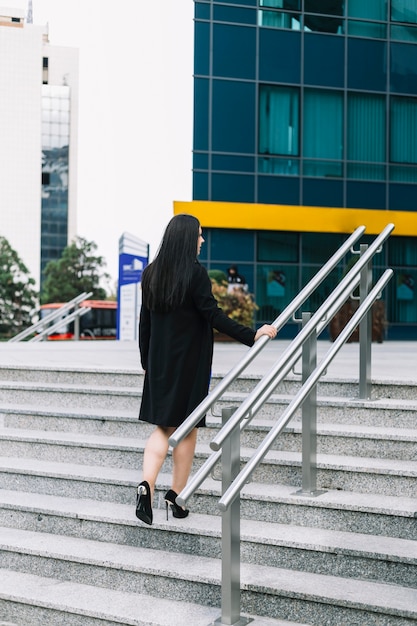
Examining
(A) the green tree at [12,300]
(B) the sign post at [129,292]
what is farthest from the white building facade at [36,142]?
(B) the sign post at [129,292]

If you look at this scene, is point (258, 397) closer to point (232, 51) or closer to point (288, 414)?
point (288, 414)

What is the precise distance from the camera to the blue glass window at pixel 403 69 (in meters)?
23.1

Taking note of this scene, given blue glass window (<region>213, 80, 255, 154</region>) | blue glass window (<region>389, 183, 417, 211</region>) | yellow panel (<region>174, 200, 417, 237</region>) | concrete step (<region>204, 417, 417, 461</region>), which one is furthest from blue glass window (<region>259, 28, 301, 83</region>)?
concrete step (<region>204, 417, 417, 461</region>)

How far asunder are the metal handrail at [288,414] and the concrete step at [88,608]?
0.70 m

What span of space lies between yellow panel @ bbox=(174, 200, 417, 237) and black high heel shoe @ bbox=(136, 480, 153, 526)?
17.0 metres

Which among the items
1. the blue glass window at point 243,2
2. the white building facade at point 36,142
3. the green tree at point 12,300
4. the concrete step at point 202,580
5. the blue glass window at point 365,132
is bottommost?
the green tree at point 12,300

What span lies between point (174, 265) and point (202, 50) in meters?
18.6

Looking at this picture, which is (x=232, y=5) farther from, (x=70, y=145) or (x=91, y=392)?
(x=70, y=145)

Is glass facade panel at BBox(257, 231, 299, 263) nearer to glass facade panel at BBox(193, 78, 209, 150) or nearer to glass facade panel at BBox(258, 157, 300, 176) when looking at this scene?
glass facade panel at BBox(258, 157, 300, 176)

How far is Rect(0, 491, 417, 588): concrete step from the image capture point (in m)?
4.16

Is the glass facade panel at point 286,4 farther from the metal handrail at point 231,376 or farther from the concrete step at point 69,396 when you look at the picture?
the metal handrail at point 231,376

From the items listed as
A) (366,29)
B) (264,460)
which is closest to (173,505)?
(264,460)

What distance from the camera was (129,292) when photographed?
63.6 feet

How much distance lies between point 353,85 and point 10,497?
19.7m
